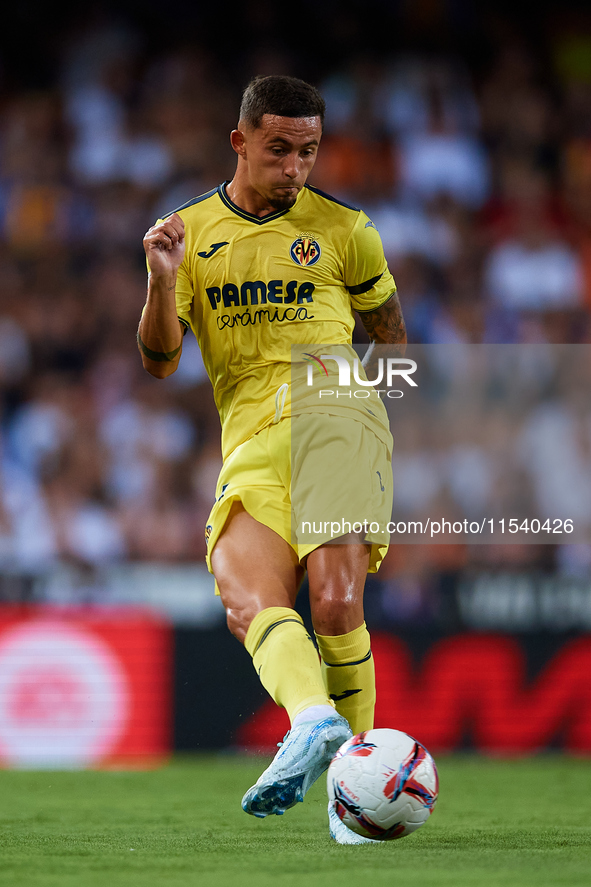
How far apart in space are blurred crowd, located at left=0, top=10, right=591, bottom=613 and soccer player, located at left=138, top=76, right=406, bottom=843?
4.44 metres

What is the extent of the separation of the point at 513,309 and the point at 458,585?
366 cm

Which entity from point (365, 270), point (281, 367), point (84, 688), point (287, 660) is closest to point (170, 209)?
point (84, 688)

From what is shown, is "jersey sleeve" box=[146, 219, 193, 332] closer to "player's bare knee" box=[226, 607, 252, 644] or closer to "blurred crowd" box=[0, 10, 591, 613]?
"player's bare knee" box=[226, 607, 252, 644]

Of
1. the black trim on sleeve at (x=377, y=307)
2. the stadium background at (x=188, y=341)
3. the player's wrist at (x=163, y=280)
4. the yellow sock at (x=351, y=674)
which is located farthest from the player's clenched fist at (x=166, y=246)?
the stadium background at (x=188, y=341)

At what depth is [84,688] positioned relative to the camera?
762 centimetres

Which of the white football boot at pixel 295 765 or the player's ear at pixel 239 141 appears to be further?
the player's ear at pixel 239 141

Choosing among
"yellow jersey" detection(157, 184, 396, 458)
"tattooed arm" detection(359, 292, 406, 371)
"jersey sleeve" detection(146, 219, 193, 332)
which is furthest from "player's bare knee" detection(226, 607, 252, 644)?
"tattooed arm" detection(359, 292, 406, 371)

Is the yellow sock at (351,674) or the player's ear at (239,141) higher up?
the player's ear at (239,141)

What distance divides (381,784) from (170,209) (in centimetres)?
871

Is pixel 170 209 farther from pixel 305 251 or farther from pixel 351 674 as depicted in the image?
pixel 351 674

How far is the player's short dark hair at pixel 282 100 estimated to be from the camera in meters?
3.84

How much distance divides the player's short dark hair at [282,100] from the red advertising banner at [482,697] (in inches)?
178

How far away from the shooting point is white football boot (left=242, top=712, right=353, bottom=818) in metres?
3.23

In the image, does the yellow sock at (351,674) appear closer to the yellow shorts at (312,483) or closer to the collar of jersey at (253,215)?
the yellow shorts at (312,483)
